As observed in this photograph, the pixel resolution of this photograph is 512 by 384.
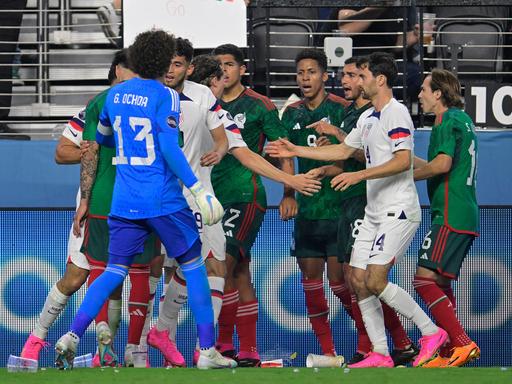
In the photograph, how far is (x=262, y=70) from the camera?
12.3 m

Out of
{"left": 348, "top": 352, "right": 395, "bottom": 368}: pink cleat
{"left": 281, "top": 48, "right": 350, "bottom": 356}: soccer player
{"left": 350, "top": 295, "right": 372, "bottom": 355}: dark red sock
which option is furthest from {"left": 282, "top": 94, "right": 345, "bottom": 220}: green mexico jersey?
{"left": 348, "top": 352, "right": 395, "bottom": 368}: pink cleat

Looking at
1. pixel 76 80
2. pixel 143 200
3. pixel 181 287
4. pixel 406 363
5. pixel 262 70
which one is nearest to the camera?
pixel 143 200

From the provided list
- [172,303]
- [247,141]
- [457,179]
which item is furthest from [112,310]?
[457,179]

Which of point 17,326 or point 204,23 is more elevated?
point 204,23

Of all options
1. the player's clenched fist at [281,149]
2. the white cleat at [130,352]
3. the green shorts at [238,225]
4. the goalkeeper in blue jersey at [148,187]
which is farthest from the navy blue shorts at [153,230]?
the green shorts at [238,225]

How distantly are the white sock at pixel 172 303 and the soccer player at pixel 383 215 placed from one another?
115 cm

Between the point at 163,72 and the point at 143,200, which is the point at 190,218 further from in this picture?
the point at 163,72

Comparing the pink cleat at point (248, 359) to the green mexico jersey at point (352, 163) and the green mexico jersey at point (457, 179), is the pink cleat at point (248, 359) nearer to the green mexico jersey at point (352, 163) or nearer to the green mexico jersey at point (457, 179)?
the green mexico jersey at point (352, 163)

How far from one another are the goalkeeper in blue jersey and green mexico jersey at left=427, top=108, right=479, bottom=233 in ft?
7.63

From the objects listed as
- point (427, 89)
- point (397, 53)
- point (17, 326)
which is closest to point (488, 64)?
point (397, 53)

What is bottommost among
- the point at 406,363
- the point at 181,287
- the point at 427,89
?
the point at 406,363

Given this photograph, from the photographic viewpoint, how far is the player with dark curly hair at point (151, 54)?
295 inches

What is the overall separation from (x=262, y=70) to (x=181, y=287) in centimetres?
381

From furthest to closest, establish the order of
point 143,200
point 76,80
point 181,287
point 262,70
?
point 76,80
point 262,70
point 181,287
point 143,200
